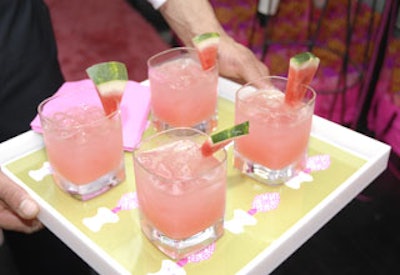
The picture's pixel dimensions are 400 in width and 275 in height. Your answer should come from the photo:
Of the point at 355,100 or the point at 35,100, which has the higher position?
the point at 35,100

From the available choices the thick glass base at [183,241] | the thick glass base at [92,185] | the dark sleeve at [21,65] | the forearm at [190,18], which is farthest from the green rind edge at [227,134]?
the dark sleeve at [21,65]

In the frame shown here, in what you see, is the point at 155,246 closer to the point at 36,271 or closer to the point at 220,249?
the point at 220,249

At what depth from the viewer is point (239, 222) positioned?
0.90 meters

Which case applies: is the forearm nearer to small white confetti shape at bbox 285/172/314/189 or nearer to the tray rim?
the tray rim

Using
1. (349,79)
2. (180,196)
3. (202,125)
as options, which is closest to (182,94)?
(202,125)

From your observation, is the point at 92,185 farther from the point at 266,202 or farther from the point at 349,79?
the point at 349,79

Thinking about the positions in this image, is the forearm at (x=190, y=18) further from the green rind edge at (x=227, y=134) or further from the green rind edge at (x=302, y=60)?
the green rind edge at (x=227, y=134)

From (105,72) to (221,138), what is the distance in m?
0.22

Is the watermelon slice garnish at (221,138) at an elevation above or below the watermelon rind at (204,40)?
below

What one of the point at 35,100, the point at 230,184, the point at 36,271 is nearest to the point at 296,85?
the point at 230,184

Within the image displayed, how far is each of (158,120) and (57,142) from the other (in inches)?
9.9

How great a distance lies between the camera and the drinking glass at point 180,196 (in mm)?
804

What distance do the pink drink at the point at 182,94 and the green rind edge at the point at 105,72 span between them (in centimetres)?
18

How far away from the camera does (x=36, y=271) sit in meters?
1.54
